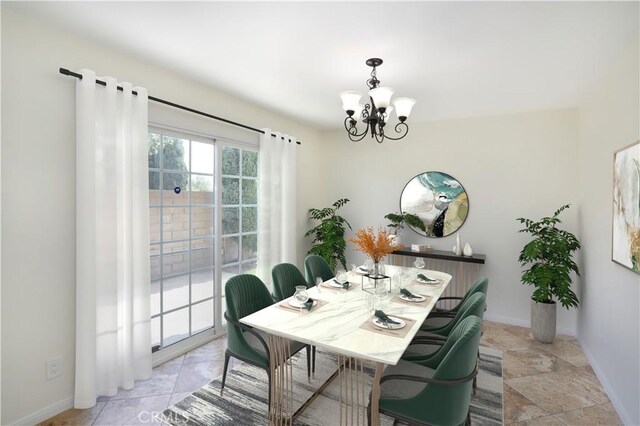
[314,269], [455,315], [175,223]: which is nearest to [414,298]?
[455,315]

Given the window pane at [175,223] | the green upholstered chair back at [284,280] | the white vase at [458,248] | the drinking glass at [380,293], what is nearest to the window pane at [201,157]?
the window pane at [175,223]

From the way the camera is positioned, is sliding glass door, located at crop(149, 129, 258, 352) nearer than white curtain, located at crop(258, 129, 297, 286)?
Yes

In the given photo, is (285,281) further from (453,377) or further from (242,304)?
(453,377)

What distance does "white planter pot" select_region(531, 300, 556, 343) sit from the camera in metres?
3.37

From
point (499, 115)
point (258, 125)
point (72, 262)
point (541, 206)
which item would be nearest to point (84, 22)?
point (72, 262)

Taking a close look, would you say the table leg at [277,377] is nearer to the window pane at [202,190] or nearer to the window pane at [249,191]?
the window pane at [202,190]

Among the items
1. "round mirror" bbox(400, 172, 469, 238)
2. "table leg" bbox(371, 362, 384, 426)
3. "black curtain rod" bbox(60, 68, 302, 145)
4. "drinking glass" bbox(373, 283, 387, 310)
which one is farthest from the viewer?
"round mirror" bbox(400, 172, 469, 238)

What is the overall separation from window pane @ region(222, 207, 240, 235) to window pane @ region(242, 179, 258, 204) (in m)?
0.19

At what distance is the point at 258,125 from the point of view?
3.84 metres

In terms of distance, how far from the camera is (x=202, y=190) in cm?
323

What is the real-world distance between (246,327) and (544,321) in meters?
3.21

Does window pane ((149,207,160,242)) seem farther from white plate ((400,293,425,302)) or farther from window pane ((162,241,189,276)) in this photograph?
white plate ((400,293,425,302))

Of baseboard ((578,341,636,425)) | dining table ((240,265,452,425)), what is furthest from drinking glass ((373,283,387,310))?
baseboard ((578,341,636,425))

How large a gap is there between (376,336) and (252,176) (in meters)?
2.60
